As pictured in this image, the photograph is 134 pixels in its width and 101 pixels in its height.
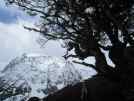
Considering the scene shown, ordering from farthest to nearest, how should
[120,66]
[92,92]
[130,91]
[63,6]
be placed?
[92,92] → [63,6] → [120,66] → [130,91]

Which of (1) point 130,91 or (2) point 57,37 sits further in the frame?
(2) point 57,37

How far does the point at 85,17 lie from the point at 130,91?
225 inches

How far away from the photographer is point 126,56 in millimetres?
25438

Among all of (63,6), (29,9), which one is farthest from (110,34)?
(29,9)

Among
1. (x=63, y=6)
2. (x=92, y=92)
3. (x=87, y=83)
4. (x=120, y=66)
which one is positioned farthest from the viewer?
(x=87, y=83)

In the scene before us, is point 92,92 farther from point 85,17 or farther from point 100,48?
point 85,17

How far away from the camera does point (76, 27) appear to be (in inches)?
1093

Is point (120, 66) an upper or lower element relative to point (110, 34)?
lower

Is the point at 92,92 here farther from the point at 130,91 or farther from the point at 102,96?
the point at 130,91

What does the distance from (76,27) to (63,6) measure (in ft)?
6.43

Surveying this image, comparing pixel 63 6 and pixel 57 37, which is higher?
pixel 63 6

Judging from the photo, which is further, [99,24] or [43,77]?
[43,77]

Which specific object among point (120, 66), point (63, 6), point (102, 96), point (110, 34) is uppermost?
point (63, 6)

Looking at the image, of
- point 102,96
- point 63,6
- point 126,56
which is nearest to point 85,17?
point 63,6
